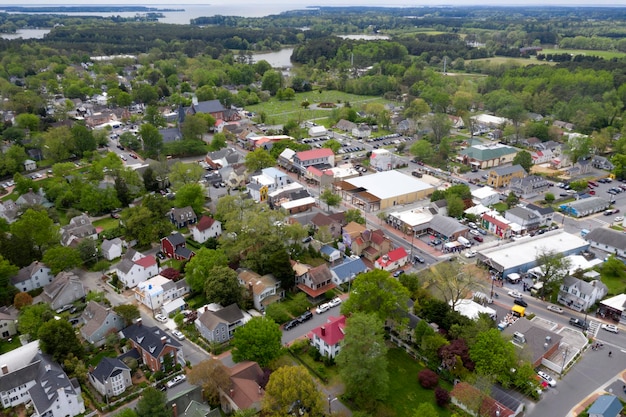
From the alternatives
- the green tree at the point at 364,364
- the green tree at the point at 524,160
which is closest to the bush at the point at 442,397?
the green tree at the point at 364,364

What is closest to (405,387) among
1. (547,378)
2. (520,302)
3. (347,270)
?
(547,378)

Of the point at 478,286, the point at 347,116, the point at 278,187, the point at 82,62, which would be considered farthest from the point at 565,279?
the point at 82,62

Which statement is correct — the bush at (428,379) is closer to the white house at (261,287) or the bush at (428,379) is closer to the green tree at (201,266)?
the white house at (261,287)

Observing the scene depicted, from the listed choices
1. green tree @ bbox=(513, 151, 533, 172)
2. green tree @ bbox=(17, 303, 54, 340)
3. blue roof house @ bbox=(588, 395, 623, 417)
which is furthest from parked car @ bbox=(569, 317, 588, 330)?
green tree @ bbox=(17, 303, 54, 340)

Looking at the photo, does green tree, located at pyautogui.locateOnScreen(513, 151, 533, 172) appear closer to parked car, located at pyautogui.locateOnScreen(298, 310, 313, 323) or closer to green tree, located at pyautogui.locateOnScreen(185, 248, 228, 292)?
parked car, located at pyautogui.locateOnScreen(298, 310, 313, 323)

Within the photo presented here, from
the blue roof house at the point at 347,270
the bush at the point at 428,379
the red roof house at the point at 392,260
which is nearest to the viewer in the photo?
the bush at the point at 428,379

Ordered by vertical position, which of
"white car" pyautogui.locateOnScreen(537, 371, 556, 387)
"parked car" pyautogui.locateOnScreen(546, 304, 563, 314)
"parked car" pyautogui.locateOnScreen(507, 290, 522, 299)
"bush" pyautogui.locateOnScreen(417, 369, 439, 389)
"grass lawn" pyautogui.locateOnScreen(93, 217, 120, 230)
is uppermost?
"bush" pyautogui.locateOnScreen(417, 369, 439, 389)

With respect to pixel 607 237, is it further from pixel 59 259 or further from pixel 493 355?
pixel 59 259
